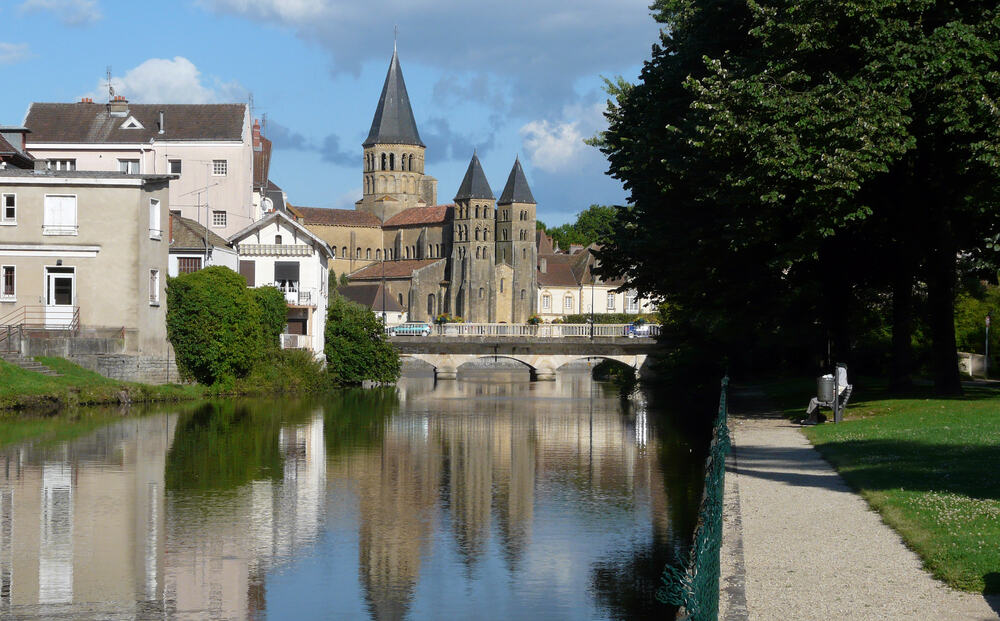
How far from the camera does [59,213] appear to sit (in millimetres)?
37469

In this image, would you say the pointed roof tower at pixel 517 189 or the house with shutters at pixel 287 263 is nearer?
the house with shutters at pixel 287 263

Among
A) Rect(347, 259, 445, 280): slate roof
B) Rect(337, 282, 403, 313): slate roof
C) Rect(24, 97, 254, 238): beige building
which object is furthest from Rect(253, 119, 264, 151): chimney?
Rect(347, 259, 445, 280): slate roof

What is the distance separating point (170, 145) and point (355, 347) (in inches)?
531

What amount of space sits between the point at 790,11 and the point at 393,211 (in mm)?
144717

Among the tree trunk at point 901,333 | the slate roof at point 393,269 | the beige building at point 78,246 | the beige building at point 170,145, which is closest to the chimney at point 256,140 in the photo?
the beige building at point 170,145

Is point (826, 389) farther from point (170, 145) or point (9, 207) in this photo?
point (170, 145)

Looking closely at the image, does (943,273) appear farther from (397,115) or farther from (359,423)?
(397,115)

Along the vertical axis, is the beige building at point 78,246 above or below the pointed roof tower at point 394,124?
below

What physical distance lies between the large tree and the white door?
1789cm

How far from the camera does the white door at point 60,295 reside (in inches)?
1449

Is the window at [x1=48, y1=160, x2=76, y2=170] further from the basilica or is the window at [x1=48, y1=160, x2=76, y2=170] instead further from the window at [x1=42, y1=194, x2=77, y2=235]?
the basilica

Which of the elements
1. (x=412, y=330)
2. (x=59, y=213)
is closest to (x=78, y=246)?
(x=59, y=213)

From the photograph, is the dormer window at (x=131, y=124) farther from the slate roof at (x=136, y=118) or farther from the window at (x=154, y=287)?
the window at (x=154, y=287)

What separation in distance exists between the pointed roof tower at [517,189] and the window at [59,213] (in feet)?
364
